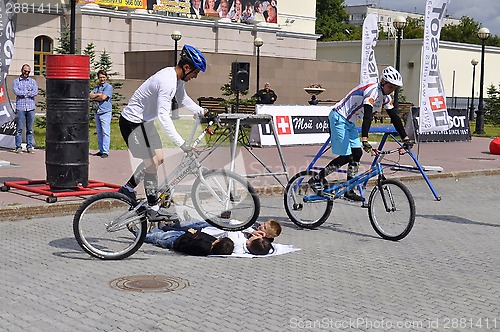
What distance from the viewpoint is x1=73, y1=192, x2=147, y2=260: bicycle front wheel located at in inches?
313

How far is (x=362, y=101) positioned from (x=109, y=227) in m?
3.86

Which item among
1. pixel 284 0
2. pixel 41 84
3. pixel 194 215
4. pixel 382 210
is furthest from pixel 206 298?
pixel 284 0

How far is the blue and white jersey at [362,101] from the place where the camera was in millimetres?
10039

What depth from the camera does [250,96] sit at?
142 feet

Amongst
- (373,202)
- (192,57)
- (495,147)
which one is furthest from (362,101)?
(495,147)

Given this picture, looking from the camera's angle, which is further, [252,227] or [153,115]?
[252,227]

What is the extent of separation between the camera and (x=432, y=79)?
58.2 ft

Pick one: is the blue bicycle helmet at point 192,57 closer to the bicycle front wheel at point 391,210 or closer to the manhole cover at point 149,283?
the manhole cover at point 149,283

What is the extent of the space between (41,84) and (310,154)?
18.0m

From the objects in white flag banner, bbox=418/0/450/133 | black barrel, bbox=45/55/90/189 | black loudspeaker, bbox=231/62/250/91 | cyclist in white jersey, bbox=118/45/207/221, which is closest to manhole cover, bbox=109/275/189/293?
cyclist in white jersey, bbox=118/45/207/221

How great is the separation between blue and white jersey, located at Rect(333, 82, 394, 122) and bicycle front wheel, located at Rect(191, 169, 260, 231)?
2.36 m

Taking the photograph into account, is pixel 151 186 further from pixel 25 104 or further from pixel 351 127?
pixel 25 104

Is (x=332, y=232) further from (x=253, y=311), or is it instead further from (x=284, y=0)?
(x=284, y=0)

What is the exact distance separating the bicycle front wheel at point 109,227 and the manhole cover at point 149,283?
2.74 feet
